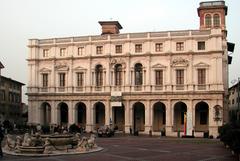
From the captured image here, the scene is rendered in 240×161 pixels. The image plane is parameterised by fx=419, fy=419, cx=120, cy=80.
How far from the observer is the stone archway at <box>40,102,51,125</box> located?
71.9m

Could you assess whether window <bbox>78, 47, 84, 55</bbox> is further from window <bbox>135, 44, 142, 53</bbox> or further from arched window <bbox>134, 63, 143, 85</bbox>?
arched window <bbox>134, 63, 143, 85</bbox>

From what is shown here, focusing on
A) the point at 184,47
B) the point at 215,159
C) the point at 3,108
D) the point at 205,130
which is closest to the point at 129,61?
the point at 184,47

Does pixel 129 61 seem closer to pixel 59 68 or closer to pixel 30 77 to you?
pixel 59 68

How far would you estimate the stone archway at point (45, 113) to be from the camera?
71.9m

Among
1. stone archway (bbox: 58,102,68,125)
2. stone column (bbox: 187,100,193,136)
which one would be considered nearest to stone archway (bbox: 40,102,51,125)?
stone archway (bbox: 58,102,68,125)

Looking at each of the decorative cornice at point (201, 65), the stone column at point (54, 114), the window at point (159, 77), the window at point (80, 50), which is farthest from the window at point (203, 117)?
Result: the stone column at point (54, 114)

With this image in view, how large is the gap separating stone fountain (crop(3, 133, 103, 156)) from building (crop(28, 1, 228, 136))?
98.3 feet

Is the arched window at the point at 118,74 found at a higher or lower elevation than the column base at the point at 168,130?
higher

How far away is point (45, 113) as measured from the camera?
242ft

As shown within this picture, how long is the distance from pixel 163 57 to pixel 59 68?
17.8 metres

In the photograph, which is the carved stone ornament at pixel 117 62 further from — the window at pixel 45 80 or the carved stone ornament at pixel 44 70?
the window at pixel 45 80

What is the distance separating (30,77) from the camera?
72.1 meters

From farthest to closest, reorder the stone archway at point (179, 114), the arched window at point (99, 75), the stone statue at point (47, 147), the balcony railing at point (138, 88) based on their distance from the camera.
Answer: the arched window at point (99, 75)
the balcony railing at point (138, 88)
the stone archway at point (179, 114)
the stone statue at point (47, 147)

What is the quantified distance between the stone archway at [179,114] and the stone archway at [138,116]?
18.2 feet
